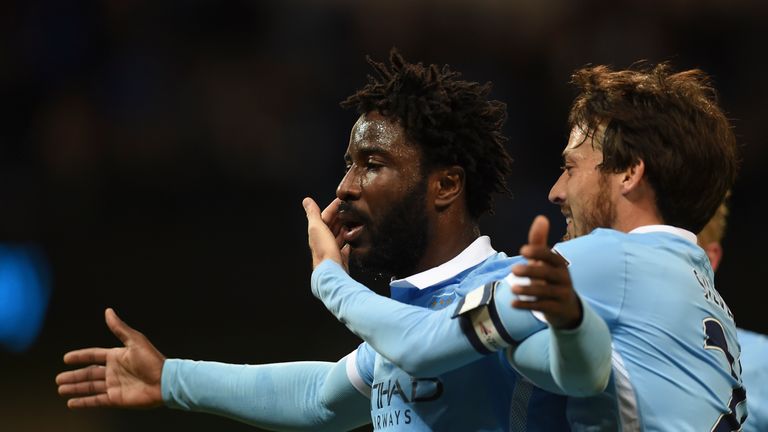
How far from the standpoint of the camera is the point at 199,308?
6.06 meters

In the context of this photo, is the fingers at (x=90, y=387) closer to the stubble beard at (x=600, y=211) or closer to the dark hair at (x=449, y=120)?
the dark hair at (x=449, y=120)

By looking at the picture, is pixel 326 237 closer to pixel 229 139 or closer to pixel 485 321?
pixel 485 321

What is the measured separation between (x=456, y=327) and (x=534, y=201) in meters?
4.07

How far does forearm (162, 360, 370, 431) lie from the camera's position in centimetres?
343

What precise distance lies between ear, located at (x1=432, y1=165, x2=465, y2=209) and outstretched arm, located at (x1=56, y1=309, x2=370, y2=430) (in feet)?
2.04

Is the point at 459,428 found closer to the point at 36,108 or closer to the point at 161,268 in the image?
the point at 161,268

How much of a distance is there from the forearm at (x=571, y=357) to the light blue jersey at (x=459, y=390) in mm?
187

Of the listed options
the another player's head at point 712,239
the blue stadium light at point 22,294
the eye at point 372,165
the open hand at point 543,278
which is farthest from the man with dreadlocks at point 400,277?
the blue stadium light at point 22,294

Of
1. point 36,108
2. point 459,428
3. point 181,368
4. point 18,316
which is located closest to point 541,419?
point 459,428

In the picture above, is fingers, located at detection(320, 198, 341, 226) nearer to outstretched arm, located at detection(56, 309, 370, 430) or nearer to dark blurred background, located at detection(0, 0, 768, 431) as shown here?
outstretched arm, located at detection(56, 309, 370, 430)

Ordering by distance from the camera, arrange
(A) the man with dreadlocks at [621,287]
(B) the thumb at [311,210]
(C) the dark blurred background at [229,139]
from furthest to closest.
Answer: (C) the dark blurred background at [229,139] → (B) the thumb at [311,210] → (A) the man with dreadlocks at [621,287]

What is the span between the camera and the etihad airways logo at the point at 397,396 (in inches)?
114

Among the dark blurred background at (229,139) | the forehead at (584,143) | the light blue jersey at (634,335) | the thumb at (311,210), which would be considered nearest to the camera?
the light blue jersey at (634,335)

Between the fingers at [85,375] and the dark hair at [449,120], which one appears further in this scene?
the fingers at [85,375]
